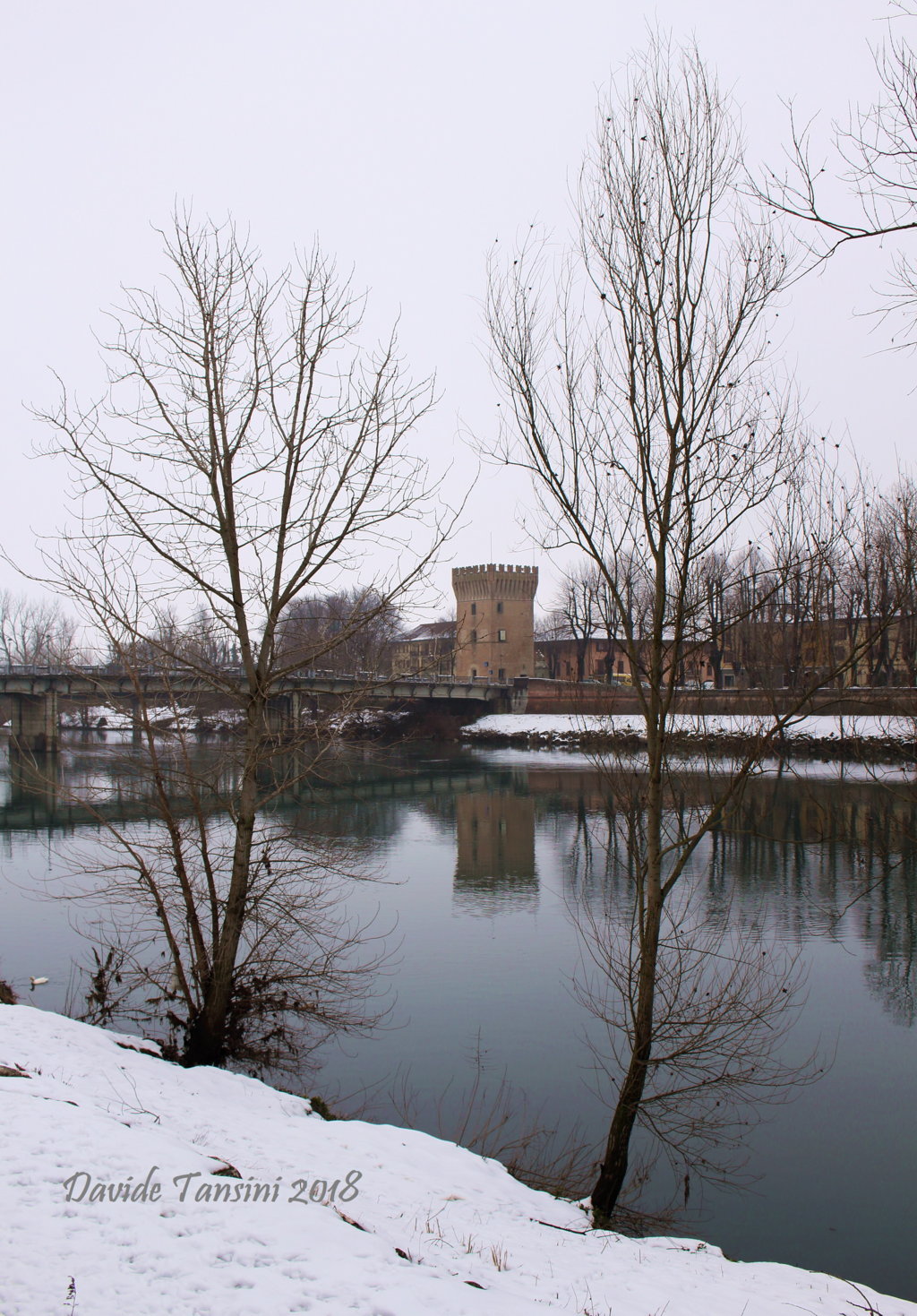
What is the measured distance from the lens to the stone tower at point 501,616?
7312 cm

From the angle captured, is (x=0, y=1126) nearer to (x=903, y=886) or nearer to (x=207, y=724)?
(x=207, y=724)

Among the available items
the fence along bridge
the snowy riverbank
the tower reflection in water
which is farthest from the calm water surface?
the snowy riverbank

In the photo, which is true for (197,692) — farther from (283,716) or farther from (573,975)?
(283,716)

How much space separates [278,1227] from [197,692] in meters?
6.16

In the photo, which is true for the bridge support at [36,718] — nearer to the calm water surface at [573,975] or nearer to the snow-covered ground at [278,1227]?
the calm water surface at [573,975]

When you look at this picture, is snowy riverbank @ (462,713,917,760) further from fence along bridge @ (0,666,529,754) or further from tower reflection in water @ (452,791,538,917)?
tower reflection in water @ (452,791,538,917)

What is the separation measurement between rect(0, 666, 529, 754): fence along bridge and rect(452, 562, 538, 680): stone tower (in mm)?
9927

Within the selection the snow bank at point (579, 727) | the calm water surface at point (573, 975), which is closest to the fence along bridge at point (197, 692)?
the calm water surface at point (573, 975)

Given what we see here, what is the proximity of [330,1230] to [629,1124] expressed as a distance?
2721mm

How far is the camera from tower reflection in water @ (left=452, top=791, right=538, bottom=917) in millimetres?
17375

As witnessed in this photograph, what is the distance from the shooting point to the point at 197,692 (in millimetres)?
10125

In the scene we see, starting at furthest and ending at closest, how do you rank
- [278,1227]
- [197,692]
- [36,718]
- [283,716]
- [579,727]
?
[36,718] < [579,727] < [283,716] < [197,692] < [278,1227]

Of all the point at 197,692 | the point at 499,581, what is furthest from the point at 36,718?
the point at 197,692

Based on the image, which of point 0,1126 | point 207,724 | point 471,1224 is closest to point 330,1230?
point 471,1224
